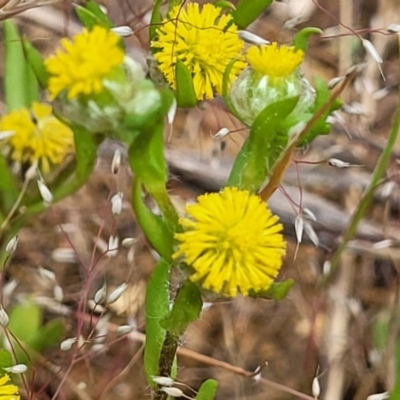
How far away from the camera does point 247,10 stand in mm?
835

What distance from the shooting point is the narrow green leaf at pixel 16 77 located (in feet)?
3.48

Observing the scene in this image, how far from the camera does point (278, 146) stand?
731mm

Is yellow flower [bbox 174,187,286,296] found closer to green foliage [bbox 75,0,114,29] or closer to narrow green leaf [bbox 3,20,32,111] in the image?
green foliage [bbox 75,0,114,29]

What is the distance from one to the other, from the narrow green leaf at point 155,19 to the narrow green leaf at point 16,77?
1.10ft

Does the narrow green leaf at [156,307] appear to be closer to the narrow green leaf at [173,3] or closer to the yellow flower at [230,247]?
the yellow flower at [230,247]

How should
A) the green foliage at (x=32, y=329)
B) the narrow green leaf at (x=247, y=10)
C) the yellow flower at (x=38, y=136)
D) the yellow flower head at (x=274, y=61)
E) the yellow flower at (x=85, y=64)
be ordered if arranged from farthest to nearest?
the green foliage at (x=32, y=329), the yellow flower at (x=38, y=136), the narrow green leaf at (x=247, y=10), the yellow flower head at (x=274, y=61), the yellow flower at (x=85, y=64)

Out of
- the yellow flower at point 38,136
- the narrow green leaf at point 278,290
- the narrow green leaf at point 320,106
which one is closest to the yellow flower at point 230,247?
the narrow green leaf at point 278,290

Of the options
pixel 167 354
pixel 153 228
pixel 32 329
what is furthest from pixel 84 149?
pixel 32 329

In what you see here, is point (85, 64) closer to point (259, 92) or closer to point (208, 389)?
point (259, 92)

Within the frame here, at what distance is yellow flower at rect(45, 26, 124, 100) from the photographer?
0.61 meters

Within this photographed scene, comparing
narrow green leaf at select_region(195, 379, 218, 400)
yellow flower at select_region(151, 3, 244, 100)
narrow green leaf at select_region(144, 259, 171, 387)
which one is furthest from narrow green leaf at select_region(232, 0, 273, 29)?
narrow green leaf at select_region(195, 379, 218, 400)

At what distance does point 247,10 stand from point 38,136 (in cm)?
36

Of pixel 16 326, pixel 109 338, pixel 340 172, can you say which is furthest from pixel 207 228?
pixel 340 172

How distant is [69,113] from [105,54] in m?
0.06
